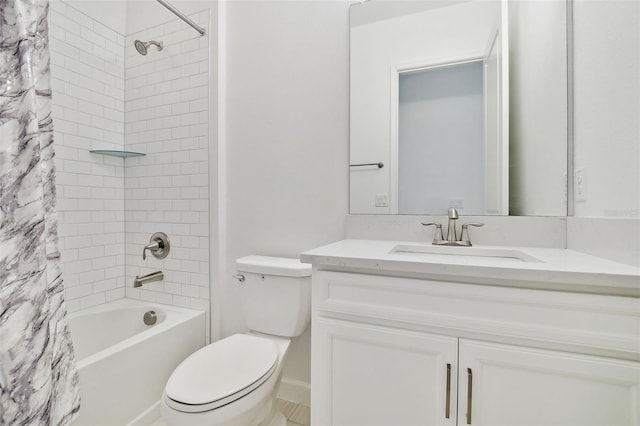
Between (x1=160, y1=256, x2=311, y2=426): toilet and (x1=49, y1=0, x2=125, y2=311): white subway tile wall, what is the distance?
3.48 ft

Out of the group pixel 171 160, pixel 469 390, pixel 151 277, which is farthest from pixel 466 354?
pixel 171 160

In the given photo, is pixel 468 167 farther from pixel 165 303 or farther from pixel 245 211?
pixel 165 303

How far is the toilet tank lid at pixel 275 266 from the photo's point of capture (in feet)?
4.69

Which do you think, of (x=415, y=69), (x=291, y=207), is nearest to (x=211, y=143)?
(x=291, y=207)

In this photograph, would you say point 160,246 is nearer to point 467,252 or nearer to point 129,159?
point 129,159

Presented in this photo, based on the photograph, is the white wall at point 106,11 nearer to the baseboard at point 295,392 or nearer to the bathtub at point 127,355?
the bathtub at point 127,355

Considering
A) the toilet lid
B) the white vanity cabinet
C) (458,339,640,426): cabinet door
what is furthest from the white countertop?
the toilet lid

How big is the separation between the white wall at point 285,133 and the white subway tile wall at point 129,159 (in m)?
0.17

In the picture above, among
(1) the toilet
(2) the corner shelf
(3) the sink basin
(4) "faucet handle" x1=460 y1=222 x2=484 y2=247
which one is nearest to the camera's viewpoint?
(1) the toilet

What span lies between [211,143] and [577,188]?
1732 mm

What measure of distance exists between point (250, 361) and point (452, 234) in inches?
39.3

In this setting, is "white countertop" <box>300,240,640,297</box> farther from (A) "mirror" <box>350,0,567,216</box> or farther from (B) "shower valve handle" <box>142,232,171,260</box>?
(B) "shower valve handle" <box>142,232,171,260</box>

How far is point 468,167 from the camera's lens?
4.38 feet

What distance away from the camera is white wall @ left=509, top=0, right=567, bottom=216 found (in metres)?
1.19
